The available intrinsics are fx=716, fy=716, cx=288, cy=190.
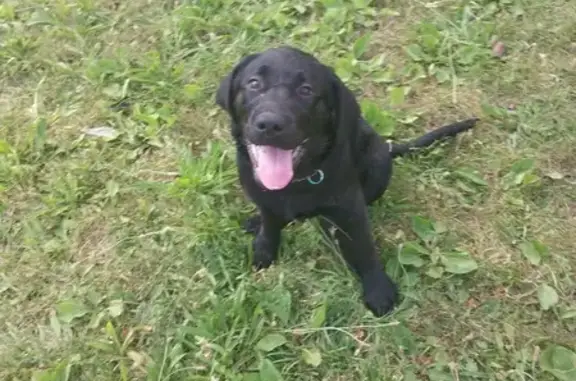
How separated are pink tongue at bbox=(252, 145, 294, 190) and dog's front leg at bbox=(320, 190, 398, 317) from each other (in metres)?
0.22

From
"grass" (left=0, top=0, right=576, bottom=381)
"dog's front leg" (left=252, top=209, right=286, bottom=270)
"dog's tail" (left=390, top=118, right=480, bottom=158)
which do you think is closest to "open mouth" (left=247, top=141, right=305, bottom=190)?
"dog's front leg" (left=252, top=209, right=286, bottom=270)

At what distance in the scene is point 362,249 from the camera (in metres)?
2.41

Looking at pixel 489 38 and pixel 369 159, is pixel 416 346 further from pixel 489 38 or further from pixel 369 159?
pixel 489 38

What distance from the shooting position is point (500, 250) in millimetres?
2711

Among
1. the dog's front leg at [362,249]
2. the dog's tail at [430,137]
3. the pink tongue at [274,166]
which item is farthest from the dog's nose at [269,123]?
the dog's tail at [430,137]

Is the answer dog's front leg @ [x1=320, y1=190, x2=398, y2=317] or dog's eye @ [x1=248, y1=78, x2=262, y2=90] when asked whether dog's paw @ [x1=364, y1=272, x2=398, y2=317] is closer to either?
dog's front leg @ [x1=320, y1=190, x2=398, y2=317]

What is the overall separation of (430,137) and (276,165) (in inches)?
39.7

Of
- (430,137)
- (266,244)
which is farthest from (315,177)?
(430,137)

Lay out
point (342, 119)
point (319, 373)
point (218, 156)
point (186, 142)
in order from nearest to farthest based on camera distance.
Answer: point (342, 119)
point (319, 373)
point (218, 156)
point (186, 142)

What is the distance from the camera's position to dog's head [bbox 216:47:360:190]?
2.04m

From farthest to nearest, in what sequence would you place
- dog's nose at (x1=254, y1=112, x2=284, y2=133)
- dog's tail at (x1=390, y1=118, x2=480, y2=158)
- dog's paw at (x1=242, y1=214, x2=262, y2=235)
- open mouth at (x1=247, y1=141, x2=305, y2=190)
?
dog's tail at (x1=390, y1=118, x2=480, y2=158)
dog's paw at (x1=242, y1=214, x2=262, y2=235)
open mouth at (x1=247, y1=141, x2=305, y2=190)
dog's nose at (x1=254, y1=112, x2=284, y2=133)

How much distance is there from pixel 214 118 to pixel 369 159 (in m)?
1.00

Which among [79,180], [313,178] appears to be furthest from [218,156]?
[313,178]

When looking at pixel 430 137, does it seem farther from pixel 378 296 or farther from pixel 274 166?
pixel 274 166
